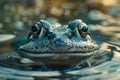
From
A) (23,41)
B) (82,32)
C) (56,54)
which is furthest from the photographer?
(23,41)

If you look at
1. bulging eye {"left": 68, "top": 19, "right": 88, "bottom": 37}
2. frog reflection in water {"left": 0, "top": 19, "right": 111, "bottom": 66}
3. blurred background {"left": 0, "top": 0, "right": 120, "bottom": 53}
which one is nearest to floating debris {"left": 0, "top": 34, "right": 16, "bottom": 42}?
blurred background {"left": 0, "top": 0, "right": 120, "bottom": 53}

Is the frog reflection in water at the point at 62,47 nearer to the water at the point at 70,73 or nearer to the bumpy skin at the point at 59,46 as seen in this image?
the bumpy skin at the point at 59,46

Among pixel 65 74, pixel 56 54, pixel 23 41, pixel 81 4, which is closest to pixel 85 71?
pixel 65 74

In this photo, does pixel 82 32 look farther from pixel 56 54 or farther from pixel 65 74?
pixel 65 74

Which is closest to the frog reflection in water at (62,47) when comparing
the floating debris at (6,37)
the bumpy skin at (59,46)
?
the bumpy skin at (59,46)

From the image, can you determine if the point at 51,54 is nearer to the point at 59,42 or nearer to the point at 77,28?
the point at 59,42

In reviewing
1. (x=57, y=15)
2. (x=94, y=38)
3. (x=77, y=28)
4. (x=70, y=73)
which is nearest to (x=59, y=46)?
(x=70, y=73)
